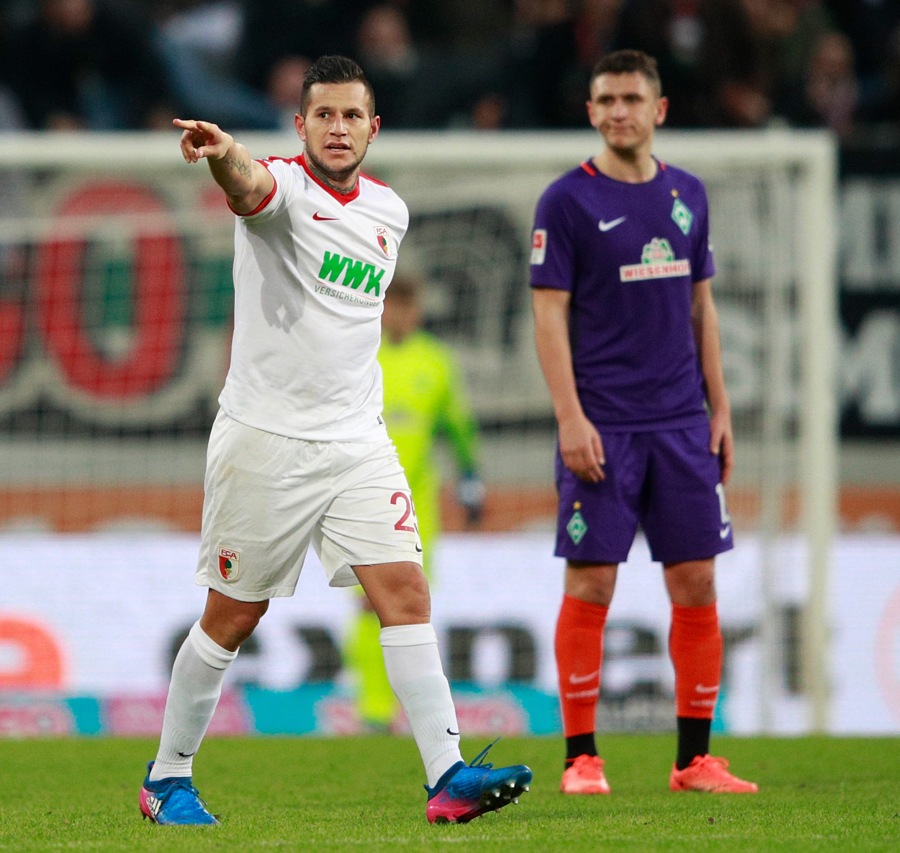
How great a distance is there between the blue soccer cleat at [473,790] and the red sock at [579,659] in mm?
1113

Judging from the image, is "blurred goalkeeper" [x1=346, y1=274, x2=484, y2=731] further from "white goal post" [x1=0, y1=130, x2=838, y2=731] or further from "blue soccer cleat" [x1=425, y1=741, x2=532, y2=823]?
"blue soccer cleat" [x1=425, y1=741, x2=532, y2=823]

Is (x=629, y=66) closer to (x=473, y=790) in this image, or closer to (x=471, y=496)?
(x=473, y=790)

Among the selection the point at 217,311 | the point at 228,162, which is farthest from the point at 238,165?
the point at 217,311

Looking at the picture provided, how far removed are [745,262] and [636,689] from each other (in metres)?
2.43

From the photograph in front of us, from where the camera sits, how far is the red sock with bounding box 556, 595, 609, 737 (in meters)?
5.24

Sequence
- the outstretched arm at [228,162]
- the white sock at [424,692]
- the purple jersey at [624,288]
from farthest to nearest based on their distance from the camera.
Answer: the purple jersey at [624,288], the white sock at [424,692], the outstretched arm at [228,162]

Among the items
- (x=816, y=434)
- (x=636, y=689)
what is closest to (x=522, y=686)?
(x=636, y=689)

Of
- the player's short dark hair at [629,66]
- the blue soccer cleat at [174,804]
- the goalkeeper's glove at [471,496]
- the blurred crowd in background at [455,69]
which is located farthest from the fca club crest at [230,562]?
the blurred crowd in background at [455,69]

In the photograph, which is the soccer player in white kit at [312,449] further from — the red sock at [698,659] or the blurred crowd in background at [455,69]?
the blurred crowd in background at [455,69]

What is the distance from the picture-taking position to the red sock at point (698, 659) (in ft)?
17.3

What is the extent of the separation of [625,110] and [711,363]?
89cm

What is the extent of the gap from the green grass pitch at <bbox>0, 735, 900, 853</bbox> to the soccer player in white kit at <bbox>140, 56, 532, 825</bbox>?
299mm

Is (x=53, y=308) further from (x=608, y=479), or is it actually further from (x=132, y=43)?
(x=608, y=479)

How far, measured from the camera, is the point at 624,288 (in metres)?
5.24
